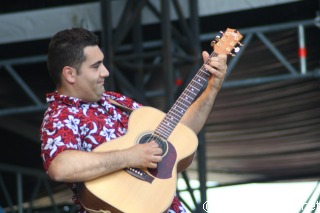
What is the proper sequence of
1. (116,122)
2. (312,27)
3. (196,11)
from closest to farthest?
1. (116,122)
2. (196,11)
3. (312,27)

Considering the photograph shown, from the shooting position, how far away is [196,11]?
8117 millimetres

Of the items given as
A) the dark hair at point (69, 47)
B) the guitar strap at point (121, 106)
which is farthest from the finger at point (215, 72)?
the dark hair at point (69, 47)

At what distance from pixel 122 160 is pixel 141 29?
460 centimetres

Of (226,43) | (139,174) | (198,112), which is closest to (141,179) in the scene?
(139,174)

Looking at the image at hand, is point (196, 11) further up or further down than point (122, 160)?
further up

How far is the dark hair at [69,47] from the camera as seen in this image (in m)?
3.74

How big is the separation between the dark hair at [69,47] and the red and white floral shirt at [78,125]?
0.45 ft

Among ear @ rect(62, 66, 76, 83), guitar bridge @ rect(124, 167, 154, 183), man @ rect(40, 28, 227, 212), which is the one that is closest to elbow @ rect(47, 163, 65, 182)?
man @ rect(40, 28, 227, 212)

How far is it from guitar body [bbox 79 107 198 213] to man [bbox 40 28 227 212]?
5 centimetres

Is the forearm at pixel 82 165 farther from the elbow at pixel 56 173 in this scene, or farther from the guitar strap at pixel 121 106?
the guitar strap at pixel 121 106

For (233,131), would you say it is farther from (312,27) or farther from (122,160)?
(122,160)

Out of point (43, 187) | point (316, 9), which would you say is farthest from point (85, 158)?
point (43, 187)

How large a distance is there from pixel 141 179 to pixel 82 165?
0.84 ft

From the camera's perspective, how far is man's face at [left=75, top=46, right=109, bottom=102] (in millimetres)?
3768
